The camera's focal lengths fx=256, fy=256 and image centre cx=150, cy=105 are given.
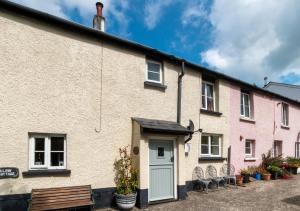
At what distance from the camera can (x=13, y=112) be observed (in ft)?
23.1

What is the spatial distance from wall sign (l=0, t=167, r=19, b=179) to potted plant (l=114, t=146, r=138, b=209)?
10.0 feet

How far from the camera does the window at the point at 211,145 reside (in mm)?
12250

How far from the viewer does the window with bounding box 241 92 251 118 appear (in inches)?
587

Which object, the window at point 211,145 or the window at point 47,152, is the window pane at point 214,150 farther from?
the window at point 47,152

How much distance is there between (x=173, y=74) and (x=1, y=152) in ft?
22.6

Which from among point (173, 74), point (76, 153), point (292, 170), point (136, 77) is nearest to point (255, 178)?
point (292, 170)

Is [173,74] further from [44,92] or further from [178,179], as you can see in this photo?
[44,92]

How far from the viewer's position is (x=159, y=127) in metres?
9.07

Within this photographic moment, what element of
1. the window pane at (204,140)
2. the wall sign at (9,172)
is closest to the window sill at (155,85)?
the window pane at (204,140)

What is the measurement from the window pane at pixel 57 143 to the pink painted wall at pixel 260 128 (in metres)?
8.98

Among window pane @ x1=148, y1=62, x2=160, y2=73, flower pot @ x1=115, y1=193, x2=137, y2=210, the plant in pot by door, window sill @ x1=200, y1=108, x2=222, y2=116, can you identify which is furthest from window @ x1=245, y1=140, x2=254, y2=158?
flower pot @ x1=115, y1=193, x2=137, y2=210

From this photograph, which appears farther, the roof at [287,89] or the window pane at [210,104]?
the roof at [287,89]

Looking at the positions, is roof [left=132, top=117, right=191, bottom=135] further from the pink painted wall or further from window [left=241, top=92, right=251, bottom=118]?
window [left=241, top=92, right=251, bottom=118]

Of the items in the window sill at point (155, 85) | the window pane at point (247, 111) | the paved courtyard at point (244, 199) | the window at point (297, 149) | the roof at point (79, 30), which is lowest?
the paved courtyard at point (244, 199)
